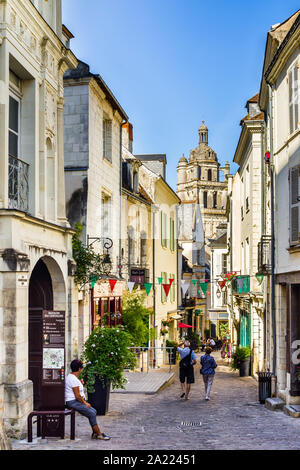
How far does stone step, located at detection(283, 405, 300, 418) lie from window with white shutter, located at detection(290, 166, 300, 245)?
3509mm

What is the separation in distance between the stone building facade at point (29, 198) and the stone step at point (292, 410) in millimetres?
4885

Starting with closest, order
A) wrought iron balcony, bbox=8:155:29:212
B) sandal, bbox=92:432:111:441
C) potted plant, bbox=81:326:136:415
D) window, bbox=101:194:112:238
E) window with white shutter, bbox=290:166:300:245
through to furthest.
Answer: sandal, bbox=92:432:111:441, wrought iron balcony, bbox=8:155:29:212, potted plant, bbox=81:326:136:415, window with white shutter, bbox=290:166:300:245, window, bbox=101:194:112:238

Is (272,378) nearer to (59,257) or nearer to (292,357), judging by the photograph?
(292,357)

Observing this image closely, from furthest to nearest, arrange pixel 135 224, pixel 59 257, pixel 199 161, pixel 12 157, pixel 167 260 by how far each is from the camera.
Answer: pixel 199 161 < pixel 167 260 < pixel 135 224 < pixel 59 257 < pixel 12 157

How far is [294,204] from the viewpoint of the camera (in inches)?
541

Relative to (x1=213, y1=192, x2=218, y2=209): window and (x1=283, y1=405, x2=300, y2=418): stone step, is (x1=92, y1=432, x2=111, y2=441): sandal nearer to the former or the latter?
(x1=283, y1=405, x2=300, y2=418): stone step

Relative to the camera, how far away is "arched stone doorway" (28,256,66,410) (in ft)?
42.8

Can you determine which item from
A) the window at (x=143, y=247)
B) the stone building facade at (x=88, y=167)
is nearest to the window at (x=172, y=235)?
the window at (x=143, y=247)

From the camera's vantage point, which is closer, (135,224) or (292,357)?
(292,357)

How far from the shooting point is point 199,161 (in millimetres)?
135000

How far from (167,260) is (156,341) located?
473cm

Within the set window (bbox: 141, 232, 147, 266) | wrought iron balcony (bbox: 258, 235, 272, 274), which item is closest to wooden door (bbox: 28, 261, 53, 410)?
wrought iron balcony (bbox: 258, 235, 272, 274)

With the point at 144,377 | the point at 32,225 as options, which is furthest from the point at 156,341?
the point at 32,225

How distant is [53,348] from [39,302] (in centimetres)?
314
